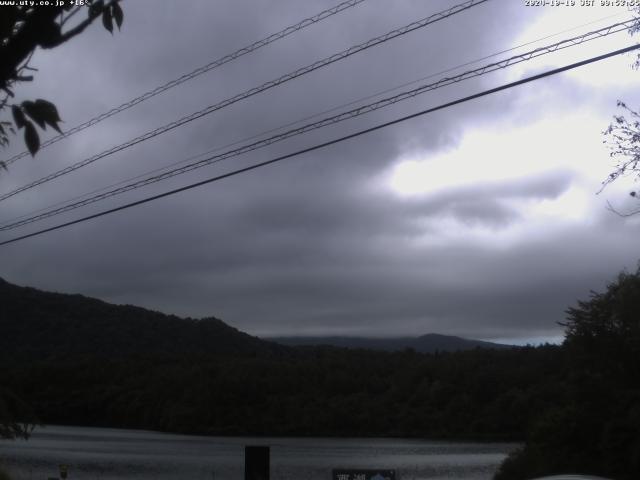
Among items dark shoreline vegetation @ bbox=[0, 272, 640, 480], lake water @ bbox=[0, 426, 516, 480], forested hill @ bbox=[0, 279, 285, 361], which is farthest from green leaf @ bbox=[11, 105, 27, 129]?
forested hill @ bbox=[0, 279, 285, 361]

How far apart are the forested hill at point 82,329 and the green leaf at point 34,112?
58.8 m

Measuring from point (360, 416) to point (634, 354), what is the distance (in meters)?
53.1

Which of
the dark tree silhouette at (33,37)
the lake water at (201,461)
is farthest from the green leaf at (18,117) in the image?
the lake water at (201,461)

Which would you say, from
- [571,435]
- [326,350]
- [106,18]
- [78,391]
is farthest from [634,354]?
[326,350]

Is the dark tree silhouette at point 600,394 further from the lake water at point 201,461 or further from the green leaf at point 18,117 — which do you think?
the green leaf at point 18,117

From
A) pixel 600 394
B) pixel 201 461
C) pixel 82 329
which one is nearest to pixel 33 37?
pixel 600 394

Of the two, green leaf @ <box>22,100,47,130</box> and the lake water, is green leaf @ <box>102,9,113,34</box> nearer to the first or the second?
green leaf @ <box>22,100,47,130</box>

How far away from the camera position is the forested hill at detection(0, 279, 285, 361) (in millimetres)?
61531

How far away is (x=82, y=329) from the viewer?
6800 centimetres

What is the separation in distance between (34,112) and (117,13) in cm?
91

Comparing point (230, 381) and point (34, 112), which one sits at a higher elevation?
point (230, 381)

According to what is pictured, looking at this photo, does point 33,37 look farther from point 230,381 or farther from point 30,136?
point 230,381

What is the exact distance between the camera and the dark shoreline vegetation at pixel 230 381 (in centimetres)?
6181

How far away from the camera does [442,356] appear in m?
81.4
